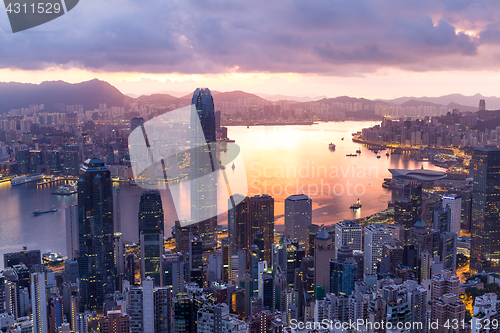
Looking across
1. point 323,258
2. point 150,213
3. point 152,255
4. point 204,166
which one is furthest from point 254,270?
point 204,166

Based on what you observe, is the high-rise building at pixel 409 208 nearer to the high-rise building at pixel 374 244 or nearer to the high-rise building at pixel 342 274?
the high-rise building at pixel 374 244

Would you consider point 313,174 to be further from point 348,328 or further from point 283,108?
point 348,328

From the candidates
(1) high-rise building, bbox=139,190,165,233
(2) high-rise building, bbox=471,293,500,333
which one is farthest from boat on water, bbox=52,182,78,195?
(2) high-rise building, bbox=471,293,500,333

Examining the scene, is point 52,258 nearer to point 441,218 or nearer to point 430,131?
point 441,218

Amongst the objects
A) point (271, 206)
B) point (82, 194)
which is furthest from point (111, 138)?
point (271, 206)

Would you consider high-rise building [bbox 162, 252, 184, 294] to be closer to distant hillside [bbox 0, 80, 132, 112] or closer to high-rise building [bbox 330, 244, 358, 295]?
high-rise building [bbox 330, 244, 358, 295]

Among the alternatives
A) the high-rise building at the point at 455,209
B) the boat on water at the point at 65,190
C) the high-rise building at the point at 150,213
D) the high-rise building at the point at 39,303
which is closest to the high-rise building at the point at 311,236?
the high-rise building at the point at 150,213
